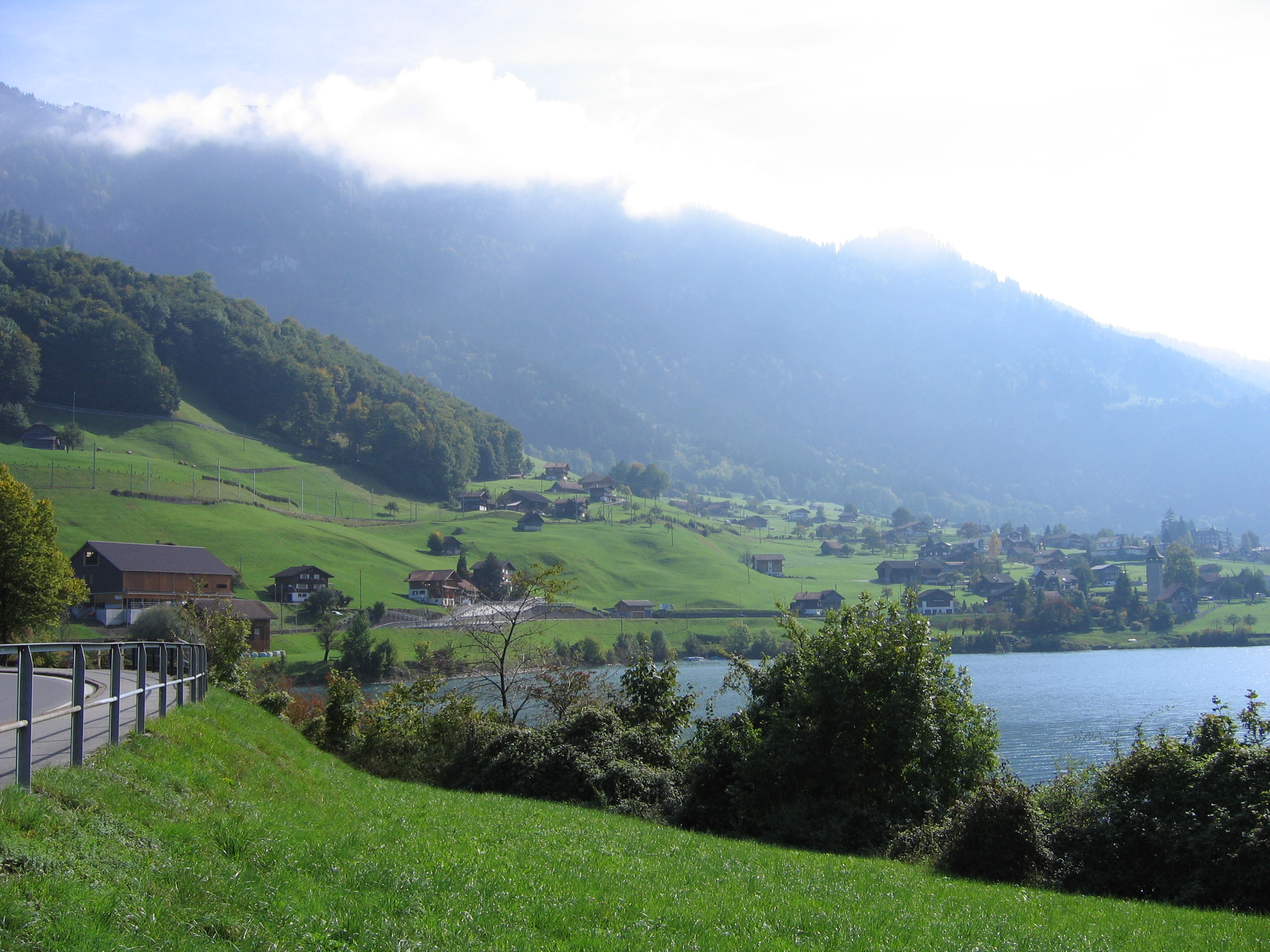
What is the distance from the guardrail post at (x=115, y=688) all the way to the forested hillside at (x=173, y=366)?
167m

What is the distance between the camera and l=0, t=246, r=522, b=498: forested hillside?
158 m

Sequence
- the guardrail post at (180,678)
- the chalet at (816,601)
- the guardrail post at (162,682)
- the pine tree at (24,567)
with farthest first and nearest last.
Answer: the chalet at (816,601), the pine tree at (24,567), the guardrail post at (180,678), the guardrail post at (162,682)

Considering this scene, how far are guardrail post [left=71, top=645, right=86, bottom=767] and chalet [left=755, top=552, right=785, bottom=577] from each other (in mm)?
162587

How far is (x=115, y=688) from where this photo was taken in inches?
410

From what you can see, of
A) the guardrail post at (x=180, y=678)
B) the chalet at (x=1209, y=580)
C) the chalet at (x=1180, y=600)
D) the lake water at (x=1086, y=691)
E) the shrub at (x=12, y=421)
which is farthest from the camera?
the chalet at (x=1209, y=580)

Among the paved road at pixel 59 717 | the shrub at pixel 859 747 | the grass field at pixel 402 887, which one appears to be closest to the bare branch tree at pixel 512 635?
the shrub at pixel 859 747

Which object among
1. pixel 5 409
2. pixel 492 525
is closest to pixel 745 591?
pixel 492 525

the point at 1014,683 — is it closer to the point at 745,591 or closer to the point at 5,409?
the point at 745,591

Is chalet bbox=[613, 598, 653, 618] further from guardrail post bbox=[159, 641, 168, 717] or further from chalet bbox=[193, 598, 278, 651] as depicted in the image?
guardrail post bbox=[159, 641, 168, 717]

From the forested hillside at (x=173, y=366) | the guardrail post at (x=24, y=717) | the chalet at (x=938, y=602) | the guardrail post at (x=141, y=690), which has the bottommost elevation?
the chalet at (x=938, y=602)

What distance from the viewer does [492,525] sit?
161625mm

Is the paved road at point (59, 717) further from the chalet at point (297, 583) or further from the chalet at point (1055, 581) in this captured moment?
the chalet at point (1055, 581)

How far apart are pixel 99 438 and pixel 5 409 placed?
41.9 ft

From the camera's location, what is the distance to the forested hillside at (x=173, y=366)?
15800 cm
